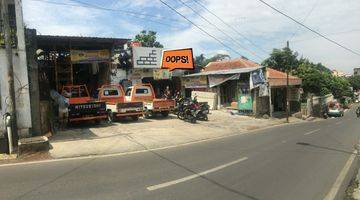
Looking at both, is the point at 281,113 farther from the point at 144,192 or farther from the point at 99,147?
the point at 144,192

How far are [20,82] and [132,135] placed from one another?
5.26m

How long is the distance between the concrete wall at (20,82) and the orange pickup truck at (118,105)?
287 inches

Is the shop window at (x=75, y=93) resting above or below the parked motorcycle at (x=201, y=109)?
above

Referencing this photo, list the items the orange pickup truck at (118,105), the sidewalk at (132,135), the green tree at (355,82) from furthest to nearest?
the green tree at (355,82) < the orange pickup truck at (118,105) < the sidewalk at (132,135)

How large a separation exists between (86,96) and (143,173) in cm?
1359

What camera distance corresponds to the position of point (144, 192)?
8086 mm

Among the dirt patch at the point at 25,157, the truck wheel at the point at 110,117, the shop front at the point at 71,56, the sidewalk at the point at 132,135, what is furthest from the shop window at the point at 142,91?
the dirt patch at the point at 25,157

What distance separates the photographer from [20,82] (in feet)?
47.7

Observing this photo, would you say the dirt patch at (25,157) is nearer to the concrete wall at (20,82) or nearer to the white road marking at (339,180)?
the concrete wall at (20,82)

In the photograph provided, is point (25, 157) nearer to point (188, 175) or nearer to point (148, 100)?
point (188, 175)

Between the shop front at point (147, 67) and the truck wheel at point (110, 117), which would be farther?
the shop front at point (147, 67)

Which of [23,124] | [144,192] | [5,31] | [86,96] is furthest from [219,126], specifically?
Answer: [144,192]

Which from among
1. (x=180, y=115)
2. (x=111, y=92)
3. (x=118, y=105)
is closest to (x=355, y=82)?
(x=180, y=115)

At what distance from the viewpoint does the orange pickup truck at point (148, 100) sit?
24.0 meters
